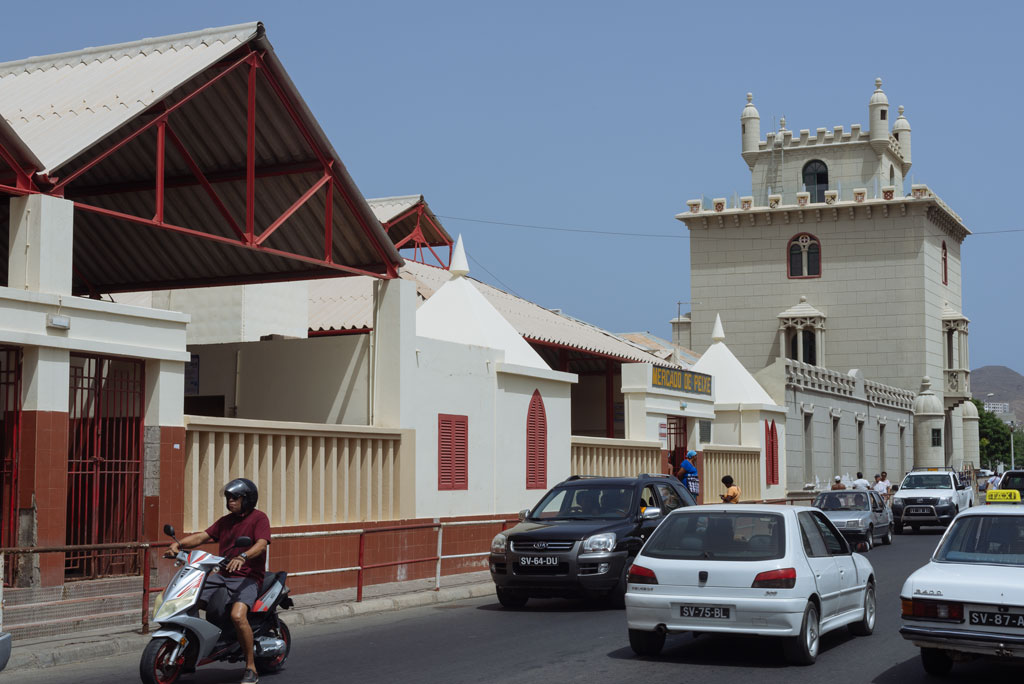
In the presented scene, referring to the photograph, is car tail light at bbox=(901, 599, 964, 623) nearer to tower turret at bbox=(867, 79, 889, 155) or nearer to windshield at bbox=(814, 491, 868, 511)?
windshield at bbox=(814, 491, 868, 511)

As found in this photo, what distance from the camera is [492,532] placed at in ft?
68.6

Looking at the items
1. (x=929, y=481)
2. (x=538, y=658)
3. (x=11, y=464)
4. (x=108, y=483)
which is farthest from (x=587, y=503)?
(x=929, y=481)

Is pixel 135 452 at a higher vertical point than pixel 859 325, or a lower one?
lower

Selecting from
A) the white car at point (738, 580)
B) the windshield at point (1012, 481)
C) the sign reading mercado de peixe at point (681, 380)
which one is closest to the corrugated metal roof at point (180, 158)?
the white car at point (738, 580)

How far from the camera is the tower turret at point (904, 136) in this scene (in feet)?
227

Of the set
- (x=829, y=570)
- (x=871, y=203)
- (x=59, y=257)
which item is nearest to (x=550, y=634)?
(x=829, y=570)

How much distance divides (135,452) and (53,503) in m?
1.57

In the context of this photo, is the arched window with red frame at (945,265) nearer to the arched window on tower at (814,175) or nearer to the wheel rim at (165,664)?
the arched window on tower at (814,175)

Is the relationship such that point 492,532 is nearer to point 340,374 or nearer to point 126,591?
point 340,374

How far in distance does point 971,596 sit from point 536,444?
1483 centimetres

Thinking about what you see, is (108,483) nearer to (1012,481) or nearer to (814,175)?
(1012,481)

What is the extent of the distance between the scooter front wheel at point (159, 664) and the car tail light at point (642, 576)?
413cm

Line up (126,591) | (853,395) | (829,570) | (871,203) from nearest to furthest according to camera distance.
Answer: (829,570), (126,591), (853,395), (871,203)

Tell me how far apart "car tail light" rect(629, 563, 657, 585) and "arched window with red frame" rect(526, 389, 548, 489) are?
40.2ft
